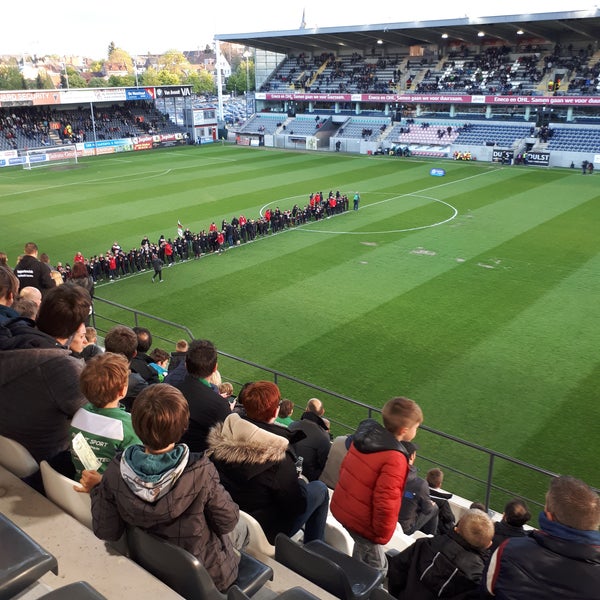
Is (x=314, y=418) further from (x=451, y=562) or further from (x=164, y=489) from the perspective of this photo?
(x=164, y=489)

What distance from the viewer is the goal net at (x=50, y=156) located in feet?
165

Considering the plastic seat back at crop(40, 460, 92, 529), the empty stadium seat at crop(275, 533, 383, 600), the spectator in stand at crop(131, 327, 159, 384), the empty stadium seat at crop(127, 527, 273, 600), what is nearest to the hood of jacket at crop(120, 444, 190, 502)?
the empty stadium seat at crop(127, 527, 273, 600)

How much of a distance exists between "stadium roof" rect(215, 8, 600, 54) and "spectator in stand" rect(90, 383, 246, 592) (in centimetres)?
5053

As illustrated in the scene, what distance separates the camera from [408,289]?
1888 cm

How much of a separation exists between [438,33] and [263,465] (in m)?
59.6

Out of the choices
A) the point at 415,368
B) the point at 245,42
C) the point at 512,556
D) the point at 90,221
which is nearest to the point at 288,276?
the point at 415,368

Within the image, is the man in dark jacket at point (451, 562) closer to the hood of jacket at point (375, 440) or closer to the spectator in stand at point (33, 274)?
the hood of jacket at point (375, 440)

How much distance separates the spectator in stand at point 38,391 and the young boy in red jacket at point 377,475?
2004 mm

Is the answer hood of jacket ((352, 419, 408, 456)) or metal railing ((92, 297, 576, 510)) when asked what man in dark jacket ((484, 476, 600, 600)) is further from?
metal railing ((92, 297, 576, 510))

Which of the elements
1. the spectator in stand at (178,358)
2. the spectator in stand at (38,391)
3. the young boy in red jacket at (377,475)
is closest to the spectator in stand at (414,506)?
the young boy in red jacket at (377,475)

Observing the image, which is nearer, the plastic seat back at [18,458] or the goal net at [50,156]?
the plastic seat back at [18,458]

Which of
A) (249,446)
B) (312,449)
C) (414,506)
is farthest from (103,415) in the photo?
(414,506)

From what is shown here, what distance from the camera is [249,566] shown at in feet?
12.2

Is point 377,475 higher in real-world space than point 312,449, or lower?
higher
